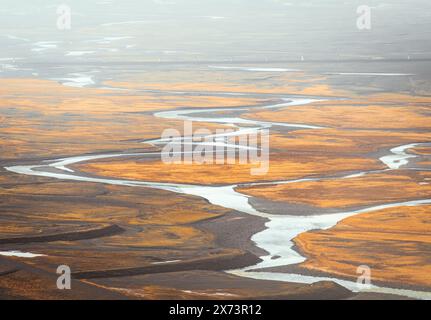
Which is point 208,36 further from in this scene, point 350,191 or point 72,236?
point 72,236

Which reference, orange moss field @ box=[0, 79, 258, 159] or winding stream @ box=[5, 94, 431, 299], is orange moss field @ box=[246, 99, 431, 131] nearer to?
winding stream @ box=[5, 94, 431, 299]

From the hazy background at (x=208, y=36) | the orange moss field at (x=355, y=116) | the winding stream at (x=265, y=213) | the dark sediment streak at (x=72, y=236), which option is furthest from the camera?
the hazy background at (x=208, y=36)

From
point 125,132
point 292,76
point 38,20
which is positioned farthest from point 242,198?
point 38,20

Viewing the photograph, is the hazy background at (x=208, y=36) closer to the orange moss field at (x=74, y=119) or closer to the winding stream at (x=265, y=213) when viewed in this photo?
the orange moss field at (x=74, y=119)

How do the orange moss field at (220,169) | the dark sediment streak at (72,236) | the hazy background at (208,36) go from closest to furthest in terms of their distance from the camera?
the dark sediment streak at (72,236) → the orange moss field at (220,169) → the hazy background at (208,36)

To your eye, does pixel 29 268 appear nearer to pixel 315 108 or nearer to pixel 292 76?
pixel 315 108

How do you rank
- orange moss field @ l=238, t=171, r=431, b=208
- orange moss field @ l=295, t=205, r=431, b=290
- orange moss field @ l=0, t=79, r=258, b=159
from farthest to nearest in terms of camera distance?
orange moss field @ l=0, t=79, r=258, b=159 → orange moss field @ l=238, t=171, r=431, b=208 → orange moss field @ l=295, t=205, r=431, b=290

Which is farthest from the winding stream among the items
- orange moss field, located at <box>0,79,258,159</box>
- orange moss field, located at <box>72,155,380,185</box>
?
orange moss field, located at <box>0,79,258,159</box>

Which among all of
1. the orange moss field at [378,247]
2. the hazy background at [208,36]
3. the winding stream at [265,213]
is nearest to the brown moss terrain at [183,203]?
the orange moss field at [378,247]
